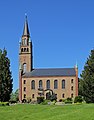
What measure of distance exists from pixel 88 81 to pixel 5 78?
80.1ft

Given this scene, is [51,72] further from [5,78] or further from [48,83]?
[5,78]

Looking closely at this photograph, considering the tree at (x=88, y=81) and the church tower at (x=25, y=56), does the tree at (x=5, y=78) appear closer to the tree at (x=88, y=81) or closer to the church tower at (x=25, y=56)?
the tree at (x=88, y=81)

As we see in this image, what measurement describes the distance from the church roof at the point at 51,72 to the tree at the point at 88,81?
52.5 meters

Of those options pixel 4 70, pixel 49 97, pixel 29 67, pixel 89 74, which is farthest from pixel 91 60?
pixel 29 67

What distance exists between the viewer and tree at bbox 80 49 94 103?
52688 millimetres

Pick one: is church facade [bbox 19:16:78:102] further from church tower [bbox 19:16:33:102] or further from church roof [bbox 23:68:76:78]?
church tower [bbox 19:16:33:102]

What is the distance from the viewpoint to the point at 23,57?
116 meters

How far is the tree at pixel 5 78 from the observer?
230ft

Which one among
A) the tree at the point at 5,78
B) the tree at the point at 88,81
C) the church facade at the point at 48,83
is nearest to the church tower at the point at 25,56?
the church facade at the point at 48,83

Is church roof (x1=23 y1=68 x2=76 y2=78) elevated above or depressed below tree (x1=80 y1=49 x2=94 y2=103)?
above

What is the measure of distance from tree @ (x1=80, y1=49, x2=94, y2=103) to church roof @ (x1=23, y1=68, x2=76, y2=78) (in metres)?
52.5

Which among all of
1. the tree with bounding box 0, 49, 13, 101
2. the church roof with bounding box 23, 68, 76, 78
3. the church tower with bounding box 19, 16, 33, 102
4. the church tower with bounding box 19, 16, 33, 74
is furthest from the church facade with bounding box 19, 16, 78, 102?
the tree with bounding box 0, 49, 13, 101

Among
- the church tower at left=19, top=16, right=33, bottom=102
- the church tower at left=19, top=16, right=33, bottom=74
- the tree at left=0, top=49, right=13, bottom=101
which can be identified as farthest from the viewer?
the church tower at left=19, top=16, right=33, bottom=74

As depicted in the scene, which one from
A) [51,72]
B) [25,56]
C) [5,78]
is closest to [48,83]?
[51,72]
